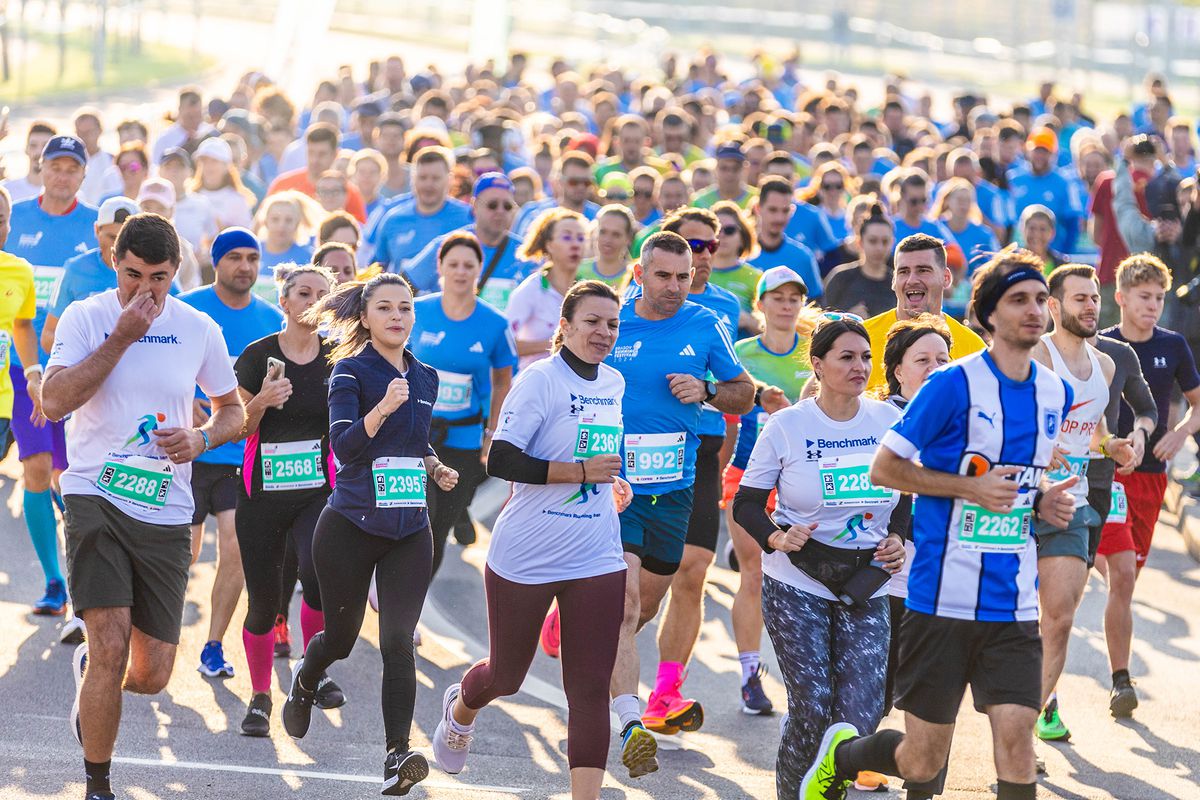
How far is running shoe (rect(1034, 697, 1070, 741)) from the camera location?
29.2 feet

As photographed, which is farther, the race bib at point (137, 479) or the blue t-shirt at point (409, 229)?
the blue t-shirt at point (409, 229)

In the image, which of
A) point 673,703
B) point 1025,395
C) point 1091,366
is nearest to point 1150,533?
point 1091,366

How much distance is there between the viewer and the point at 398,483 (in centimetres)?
770

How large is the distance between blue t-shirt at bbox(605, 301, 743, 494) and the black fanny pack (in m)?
1.30

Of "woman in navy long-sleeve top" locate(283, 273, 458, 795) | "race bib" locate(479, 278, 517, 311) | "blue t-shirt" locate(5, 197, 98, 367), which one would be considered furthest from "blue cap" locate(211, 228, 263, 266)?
"race bib" locate(479, 278, 517, 311)

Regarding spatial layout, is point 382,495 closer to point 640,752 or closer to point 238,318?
point 640,752

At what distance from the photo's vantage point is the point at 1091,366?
851 cm

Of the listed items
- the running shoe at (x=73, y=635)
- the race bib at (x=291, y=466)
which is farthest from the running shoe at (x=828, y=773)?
the running shoe at (x=73, y=635)

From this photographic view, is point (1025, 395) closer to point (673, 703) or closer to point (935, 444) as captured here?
point (935, 444)

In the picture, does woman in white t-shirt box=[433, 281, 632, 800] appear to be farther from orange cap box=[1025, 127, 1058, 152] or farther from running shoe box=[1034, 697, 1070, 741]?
orange cap box=[1025, 127, 1058, 152]

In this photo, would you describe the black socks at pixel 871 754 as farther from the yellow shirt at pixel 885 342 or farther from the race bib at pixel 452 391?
the race bib at pixel 452 391

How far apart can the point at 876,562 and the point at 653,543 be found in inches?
56.6

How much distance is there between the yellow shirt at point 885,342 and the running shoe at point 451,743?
218cm

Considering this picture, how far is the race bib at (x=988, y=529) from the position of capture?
20.8ft
